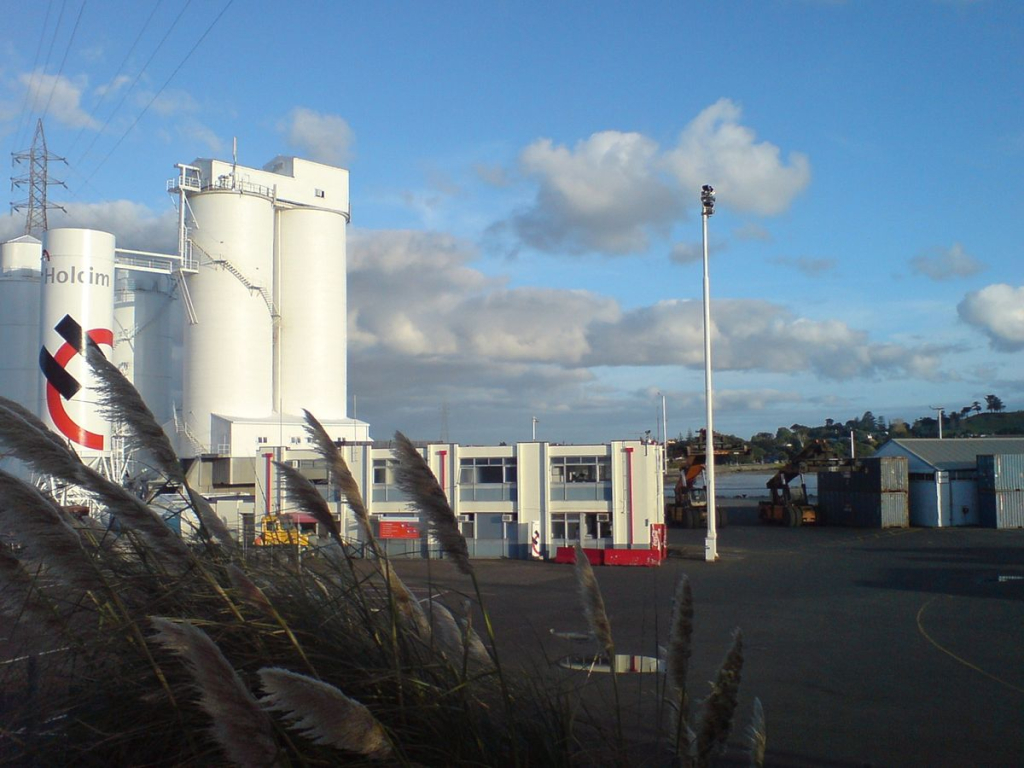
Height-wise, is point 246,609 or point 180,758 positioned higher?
point 246,609

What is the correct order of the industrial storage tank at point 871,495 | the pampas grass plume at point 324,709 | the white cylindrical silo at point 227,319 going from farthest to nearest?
the industrial storage tank at point 871,495 → the white cylindrical silo at point 227,319 → the pampas grass plume at point 324,709

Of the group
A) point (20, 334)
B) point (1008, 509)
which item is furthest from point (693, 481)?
point (20, 334)

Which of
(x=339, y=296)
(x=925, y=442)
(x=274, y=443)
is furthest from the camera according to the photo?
(x=925, y=442)

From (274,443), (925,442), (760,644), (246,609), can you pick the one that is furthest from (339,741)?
(925,442)

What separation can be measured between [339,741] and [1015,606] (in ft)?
82.2

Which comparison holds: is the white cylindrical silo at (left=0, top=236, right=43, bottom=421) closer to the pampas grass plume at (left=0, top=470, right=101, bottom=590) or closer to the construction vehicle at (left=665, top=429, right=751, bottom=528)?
the construction vehicle at (left=665, top=429, right=751, bottom=528)

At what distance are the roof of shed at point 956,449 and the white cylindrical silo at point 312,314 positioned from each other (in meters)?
38.7

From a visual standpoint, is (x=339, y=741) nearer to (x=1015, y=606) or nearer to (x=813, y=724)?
(x=813, y=724)

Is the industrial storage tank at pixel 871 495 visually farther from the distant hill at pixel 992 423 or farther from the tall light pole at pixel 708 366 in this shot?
the distant hill at pixel 992 423

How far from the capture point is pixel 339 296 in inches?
2146

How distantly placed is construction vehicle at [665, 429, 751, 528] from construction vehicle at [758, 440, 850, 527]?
10.7 feet

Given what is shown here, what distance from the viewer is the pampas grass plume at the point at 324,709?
2.73 meters

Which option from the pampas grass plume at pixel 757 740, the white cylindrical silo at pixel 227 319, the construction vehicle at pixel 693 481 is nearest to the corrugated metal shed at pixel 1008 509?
the construction vehicle at pixel 693 481

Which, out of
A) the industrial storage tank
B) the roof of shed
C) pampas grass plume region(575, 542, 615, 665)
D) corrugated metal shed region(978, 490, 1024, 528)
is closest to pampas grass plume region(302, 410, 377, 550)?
pampas grass plume region(575, 542, 615, 665)
